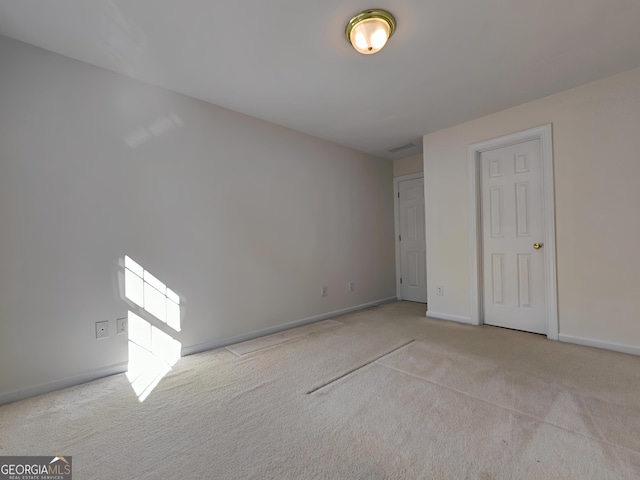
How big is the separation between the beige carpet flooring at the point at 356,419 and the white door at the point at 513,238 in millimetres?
617

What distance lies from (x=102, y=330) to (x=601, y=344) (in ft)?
13.9

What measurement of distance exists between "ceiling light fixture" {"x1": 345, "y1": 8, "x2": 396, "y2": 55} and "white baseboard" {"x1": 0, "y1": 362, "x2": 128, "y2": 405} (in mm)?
2960

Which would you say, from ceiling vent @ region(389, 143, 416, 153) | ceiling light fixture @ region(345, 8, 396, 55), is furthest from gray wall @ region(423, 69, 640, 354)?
ceiling light fixture @ region(345, 8, 396, 55)

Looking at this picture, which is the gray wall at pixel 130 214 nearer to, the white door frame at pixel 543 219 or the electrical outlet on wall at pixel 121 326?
the electrical outlet on wall at pixel 121 326

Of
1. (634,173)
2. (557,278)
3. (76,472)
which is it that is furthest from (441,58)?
(76,472)

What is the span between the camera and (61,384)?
1971 millimetres

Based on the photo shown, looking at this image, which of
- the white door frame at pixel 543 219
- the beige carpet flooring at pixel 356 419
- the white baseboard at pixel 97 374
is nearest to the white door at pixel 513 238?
the white door frame at pixel 543 219

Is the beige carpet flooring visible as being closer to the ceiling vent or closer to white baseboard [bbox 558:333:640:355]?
white baseboard [bbox 558:333:640:355]

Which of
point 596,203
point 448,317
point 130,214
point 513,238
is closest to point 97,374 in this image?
point 130,214

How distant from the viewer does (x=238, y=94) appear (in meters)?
2.58

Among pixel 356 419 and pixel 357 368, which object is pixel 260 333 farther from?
pixel 356 419

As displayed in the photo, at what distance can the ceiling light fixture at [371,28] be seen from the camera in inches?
67.0

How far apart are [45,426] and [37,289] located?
34.6 inches

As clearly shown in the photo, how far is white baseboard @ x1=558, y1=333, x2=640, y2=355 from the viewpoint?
2.36 m
